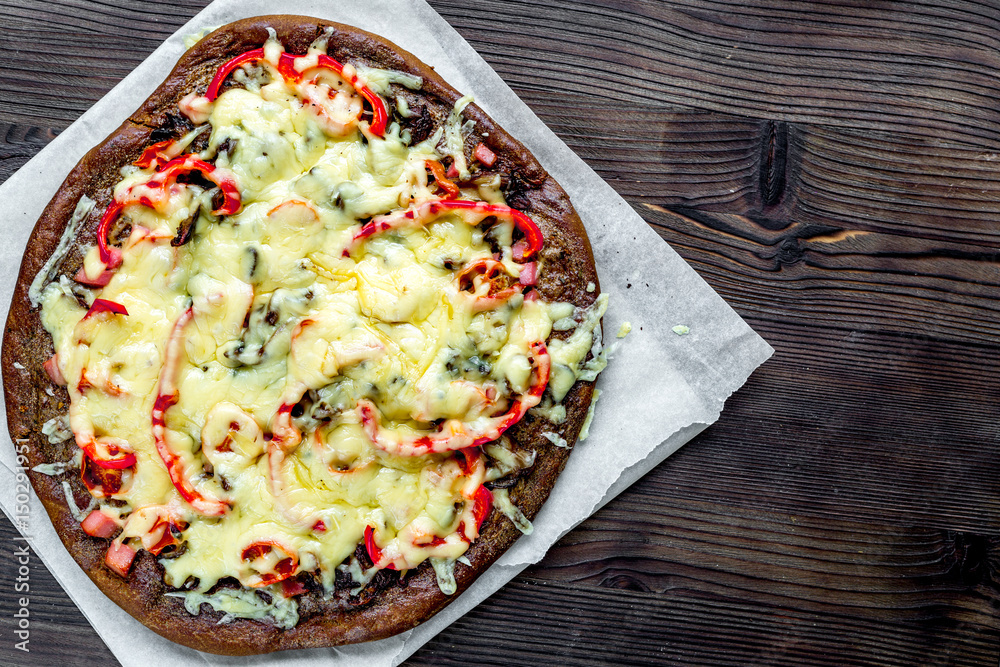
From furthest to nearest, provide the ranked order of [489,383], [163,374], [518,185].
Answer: [518,185] < [489,383] < [163,374]

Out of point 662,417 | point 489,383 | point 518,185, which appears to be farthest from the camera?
point 662,417

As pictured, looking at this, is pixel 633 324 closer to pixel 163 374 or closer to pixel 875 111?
pixel 875 111

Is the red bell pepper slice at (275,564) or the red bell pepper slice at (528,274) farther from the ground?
the red bell pepper slice at (528,274)

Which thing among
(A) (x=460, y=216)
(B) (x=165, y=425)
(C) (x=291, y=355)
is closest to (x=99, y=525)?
(B) (x=165, y=425)

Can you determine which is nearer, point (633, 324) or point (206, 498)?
point (206, 498)

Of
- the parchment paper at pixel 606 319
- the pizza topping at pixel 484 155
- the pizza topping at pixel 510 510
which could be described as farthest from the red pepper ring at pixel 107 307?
the pizza topping at pixel 510 510

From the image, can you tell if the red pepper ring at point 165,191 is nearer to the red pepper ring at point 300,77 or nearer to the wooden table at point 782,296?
the red pepper ring at point 300,77

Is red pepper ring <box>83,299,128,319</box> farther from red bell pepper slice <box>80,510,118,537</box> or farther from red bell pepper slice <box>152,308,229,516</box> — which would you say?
red bell pepper slice <box>80,510,118,537</box>

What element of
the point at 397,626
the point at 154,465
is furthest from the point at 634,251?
the point at 154,465
